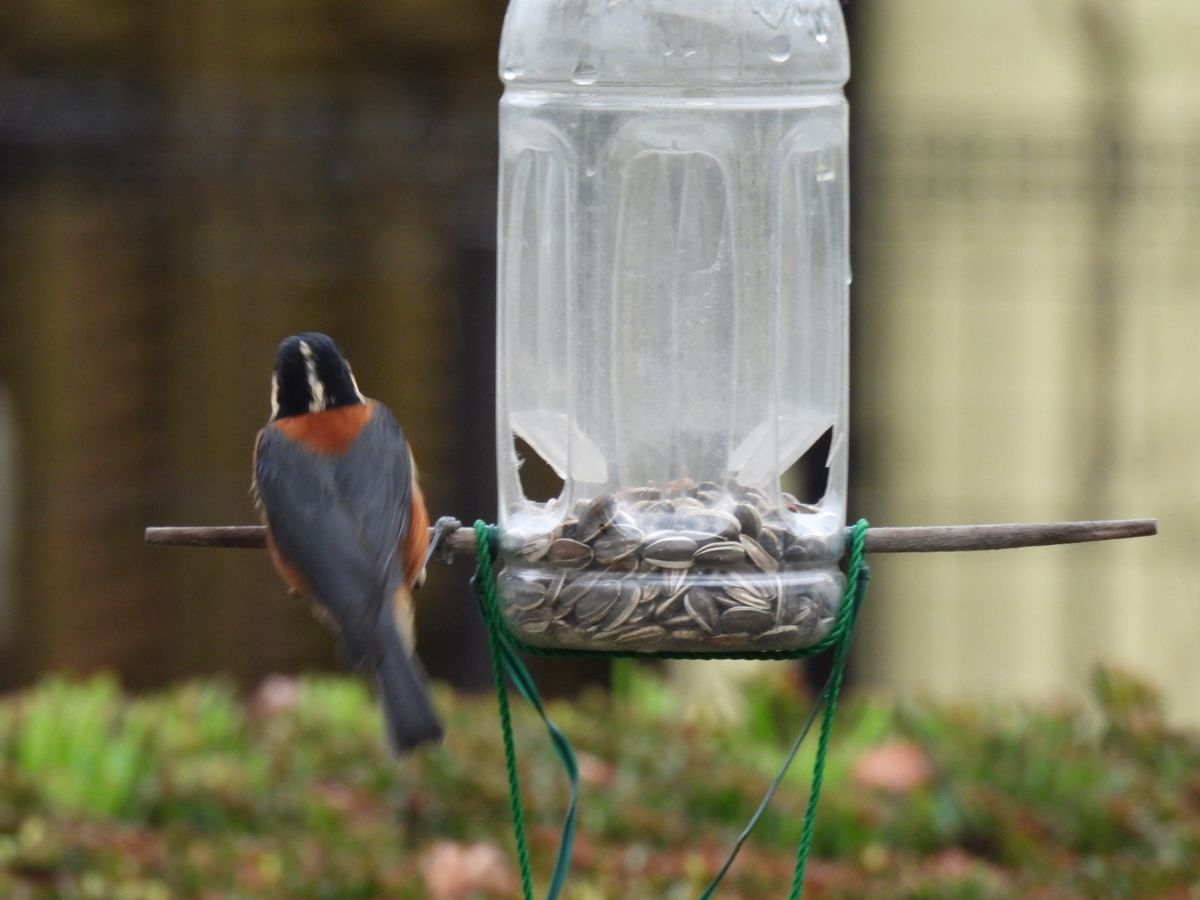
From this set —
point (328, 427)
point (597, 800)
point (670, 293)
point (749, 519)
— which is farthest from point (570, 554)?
point (597, 800)

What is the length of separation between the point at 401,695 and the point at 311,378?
95cm

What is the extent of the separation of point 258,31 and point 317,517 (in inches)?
274

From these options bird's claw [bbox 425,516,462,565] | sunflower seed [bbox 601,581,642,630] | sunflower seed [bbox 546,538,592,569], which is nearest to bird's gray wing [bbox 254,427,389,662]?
bird's claw [bbox 425,516,462,565]

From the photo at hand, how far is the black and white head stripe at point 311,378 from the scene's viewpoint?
14.7 feet

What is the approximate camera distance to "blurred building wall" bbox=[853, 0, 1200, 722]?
9477 millimetres

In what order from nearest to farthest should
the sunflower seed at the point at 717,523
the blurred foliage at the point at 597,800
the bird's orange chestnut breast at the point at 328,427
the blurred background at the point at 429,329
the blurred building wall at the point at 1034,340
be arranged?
the sunflower seed at the point at 717,523 → the bird's orange chestnut breast at the point at 328,427 → the blurred foliage at the point at 597,800 → the blurred building wall at the point at 1034,340 → the blurred background at the point at 429,329

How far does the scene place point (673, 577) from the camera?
3.43 metres

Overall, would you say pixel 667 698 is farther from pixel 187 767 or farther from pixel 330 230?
pixel 330 230

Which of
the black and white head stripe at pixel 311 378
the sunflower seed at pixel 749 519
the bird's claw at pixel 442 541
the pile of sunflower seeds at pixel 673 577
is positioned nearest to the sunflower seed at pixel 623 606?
the pile of sunflower seeds at pixel 673 577

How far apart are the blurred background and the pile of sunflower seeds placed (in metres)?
5.91

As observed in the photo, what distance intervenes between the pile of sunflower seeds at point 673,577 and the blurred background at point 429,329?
5912 millimetres

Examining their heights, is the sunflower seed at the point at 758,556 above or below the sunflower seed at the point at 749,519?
below

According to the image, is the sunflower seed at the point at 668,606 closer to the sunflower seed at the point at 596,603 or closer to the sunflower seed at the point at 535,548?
the sunflower seed at the point at 596,603

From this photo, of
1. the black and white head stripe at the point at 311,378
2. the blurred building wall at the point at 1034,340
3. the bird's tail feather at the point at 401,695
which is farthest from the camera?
the blurred building wall at the point at 1034,340
